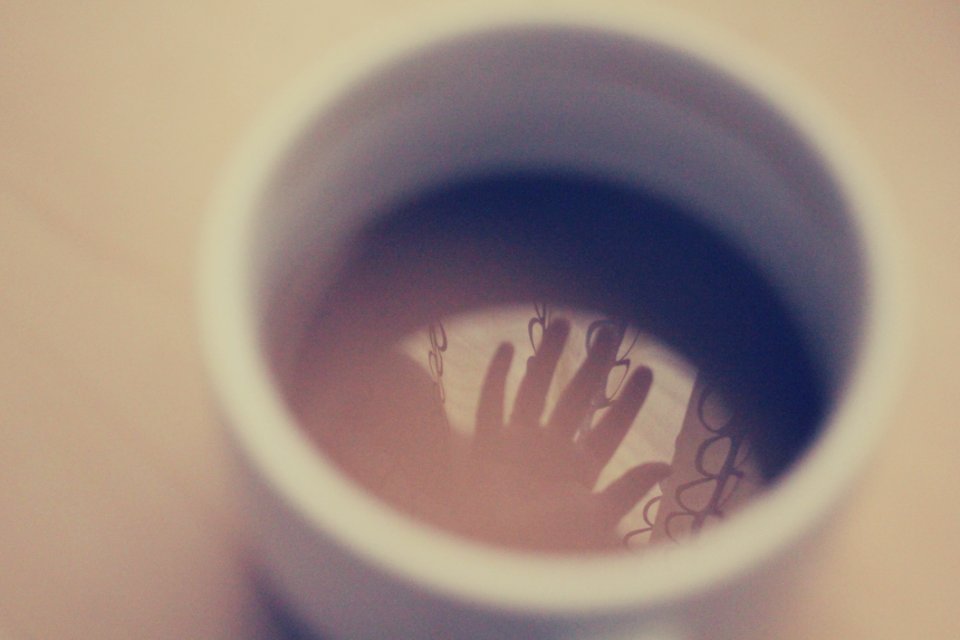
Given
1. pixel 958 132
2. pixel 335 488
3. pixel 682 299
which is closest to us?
pixel 335 488

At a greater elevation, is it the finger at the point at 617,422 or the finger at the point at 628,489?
the finger at the point at 617,422

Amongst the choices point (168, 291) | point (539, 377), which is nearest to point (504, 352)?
point (539, 377)

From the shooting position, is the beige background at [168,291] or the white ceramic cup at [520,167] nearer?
the white ceramic cup at [520,167]

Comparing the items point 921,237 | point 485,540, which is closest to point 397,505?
point 485,540

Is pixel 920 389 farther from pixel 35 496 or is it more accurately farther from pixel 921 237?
pixel 35 496

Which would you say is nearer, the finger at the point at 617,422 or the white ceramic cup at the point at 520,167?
the white ceramic cup at the point at 520,167

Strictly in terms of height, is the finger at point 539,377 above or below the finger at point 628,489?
above
